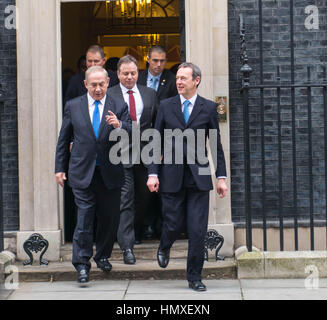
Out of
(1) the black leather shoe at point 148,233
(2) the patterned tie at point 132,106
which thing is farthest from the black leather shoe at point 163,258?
(1) the black leather shoe at point 148,233

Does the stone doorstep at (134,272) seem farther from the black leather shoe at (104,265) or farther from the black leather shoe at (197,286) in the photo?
the black leather shoe at (197,286)

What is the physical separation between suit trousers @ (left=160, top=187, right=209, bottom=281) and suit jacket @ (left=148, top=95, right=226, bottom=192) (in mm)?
103

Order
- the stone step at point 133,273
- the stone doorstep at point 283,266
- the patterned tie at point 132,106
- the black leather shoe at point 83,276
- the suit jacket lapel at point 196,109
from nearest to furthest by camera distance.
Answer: the suit jacket lapel at point 196,109 → the black leather shoe at point 83,276 → the stone doorstep at point 283,266 → the stone step at point 133,273 → the patterned tie at point 132,106

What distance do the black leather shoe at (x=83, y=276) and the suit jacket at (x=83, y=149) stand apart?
756 mm

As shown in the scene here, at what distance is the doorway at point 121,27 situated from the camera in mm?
11617

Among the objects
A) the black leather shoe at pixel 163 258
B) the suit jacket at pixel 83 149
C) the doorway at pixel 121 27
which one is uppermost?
the doorway at pixel 121 27

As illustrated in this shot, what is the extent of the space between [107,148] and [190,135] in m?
0.80

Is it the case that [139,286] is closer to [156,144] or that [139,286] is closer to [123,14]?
[156,144]

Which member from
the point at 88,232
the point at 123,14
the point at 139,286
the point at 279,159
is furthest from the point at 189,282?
the point at 123,14

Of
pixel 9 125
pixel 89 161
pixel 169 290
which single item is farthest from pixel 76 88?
pixel 169 290

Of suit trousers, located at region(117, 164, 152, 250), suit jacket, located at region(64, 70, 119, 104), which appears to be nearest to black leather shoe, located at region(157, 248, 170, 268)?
suit trousers, located at region(117, 164, 152, 250)

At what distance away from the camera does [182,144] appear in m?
6.67

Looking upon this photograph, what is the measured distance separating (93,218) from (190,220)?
936 millimetres

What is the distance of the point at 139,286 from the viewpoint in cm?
700
